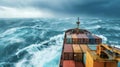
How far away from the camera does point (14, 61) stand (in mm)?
34750

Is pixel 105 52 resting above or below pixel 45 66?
above

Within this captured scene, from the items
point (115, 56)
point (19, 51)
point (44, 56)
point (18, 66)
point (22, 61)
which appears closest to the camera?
point (115, 56)

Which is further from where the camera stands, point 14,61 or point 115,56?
point 14,61

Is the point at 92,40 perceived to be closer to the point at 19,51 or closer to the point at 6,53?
the point at 19,51

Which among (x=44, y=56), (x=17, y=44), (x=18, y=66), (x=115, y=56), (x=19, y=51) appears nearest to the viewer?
(x=115, y=56)

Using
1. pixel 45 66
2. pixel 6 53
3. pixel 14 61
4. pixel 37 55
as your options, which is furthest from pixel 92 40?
pixel 6 53

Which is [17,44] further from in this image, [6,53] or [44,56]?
[44,56]

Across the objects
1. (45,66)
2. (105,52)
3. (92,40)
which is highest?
(105,52)

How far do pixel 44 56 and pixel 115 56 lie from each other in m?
26.5

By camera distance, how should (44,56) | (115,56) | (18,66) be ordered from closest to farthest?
1. (115,56)
2. (18,66)
3. (44,56)

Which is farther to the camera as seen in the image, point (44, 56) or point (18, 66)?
point (44, 56)

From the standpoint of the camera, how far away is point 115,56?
530 inches

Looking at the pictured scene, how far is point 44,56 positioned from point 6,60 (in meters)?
8.95

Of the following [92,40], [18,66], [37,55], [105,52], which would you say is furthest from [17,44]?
[105,52]
